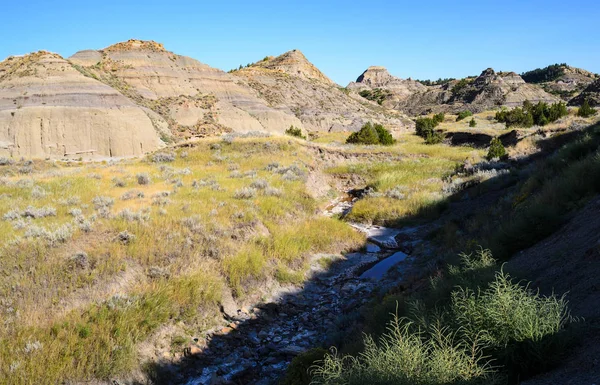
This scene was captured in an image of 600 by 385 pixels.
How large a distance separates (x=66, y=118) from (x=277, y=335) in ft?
132

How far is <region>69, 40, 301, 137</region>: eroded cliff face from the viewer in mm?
52156

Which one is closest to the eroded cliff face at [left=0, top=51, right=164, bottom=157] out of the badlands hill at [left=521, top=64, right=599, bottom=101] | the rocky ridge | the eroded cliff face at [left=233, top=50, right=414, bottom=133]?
the eroded cliff face at [left=233, top=50, right=414, bottom=133]

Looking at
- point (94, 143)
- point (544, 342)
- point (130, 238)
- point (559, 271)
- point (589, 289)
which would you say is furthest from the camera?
point (94, 143)

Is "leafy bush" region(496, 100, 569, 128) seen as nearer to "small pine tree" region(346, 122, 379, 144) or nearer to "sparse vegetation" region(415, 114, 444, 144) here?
"sparse vegetation" region(415, 114, 444, 144)

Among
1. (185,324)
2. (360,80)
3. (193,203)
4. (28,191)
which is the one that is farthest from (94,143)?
(360,80)

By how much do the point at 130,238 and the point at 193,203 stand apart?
367 centimetres

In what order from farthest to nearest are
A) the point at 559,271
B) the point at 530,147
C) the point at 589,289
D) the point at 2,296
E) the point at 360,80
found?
1. the point at 360,80
2. the point at 530,147
3. the point at 2,296
4. the point at 559,271
5. the point at 589,289

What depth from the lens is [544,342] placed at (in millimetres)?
3818

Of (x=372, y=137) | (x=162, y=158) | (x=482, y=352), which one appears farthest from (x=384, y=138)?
(x=482, y=352)

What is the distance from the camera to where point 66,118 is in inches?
1542

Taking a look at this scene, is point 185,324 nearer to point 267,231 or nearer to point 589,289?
point 267,231

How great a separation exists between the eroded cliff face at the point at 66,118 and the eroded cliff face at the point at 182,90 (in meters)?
6.39

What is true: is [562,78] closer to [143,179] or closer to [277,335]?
[143,179]

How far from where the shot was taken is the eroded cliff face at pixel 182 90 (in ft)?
171
